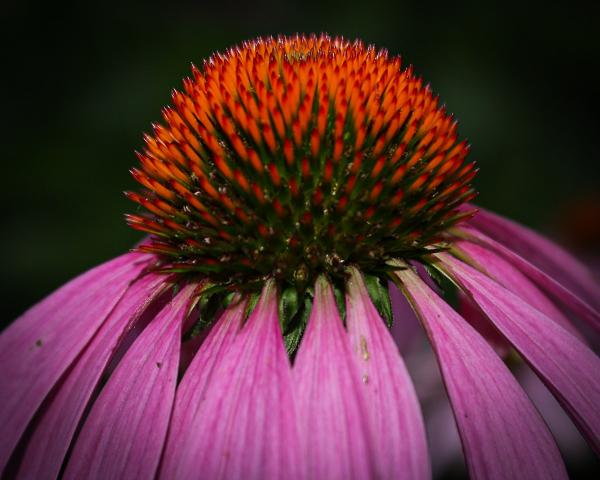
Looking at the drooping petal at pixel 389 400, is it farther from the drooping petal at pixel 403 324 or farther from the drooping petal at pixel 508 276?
the drooping petal at pixel 403 324

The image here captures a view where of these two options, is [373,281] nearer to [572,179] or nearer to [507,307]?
[507,307]

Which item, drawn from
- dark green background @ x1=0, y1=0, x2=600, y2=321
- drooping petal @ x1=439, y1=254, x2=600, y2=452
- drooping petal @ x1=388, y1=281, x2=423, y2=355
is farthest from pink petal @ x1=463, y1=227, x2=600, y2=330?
dark green background @ x1=0, y1=0, x2=600, y2=321

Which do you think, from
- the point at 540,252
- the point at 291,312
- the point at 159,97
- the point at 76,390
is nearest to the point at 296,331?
the point at 291,312

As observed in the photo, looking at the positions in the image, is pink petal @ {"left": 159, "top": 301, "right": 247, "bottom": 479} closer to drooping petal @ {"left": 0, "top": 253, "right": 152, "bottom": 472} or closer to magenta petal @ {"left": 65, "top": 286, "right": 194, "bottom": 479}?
magenta petal @ {"left": 65, "top": 286, "right": 194, "bottom": 479}

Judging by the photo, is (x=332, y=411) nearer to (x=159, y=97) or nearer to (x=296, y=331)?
(x=296, y=331)

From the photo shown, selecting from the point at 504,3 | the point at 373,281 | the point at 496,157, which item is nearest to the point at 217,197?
the point at 373,281
